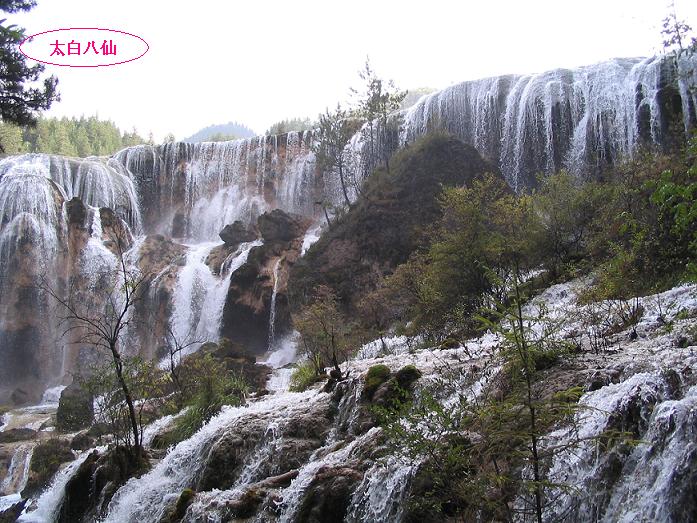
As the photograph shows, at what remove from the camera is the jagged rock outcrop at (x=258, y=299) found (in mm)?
31062

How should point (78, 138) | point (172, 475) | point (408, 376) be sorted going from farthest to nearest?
point (78, 138)
point (172, 475)
point (408, 376)

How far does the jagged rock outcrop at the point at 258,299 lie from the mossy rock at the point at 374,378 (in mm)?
20704

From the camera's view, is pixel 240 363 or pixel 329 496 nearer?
pixel 329 496

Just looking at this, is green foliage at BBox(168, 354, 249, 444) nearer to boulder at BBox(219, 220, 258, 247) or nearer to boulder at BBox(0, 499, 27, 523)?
boulder at BBox(0, 499, 27, 523)

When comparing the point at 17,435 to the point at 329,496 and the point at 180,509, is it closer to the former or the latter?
the point at 180,509

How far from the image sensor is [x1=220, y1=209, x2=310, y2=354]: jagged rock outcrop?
31.1m

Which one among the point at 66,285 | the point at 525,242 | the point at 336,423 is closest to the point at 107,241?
the point at 66,285

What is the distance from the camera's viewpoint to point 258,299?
104 feet

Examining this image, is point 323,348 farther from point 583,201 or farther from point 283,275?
point 283,275

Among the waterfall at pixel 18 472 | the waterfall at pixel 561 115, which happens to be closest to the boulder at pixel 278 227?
the waterfall at pixel 561 115

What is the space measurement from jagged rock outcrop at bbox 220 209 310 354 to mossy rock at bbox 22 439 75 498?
45.9ft

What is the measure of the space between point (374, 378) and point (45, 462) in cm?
1196

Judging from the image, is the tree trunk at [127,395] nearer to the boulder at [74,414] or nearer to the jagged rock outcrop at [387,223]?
the boulder at [74,414]

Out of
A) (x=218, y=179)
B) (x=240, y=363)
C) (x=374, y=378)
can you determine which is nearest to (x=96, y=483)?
(x=374, y=378)
